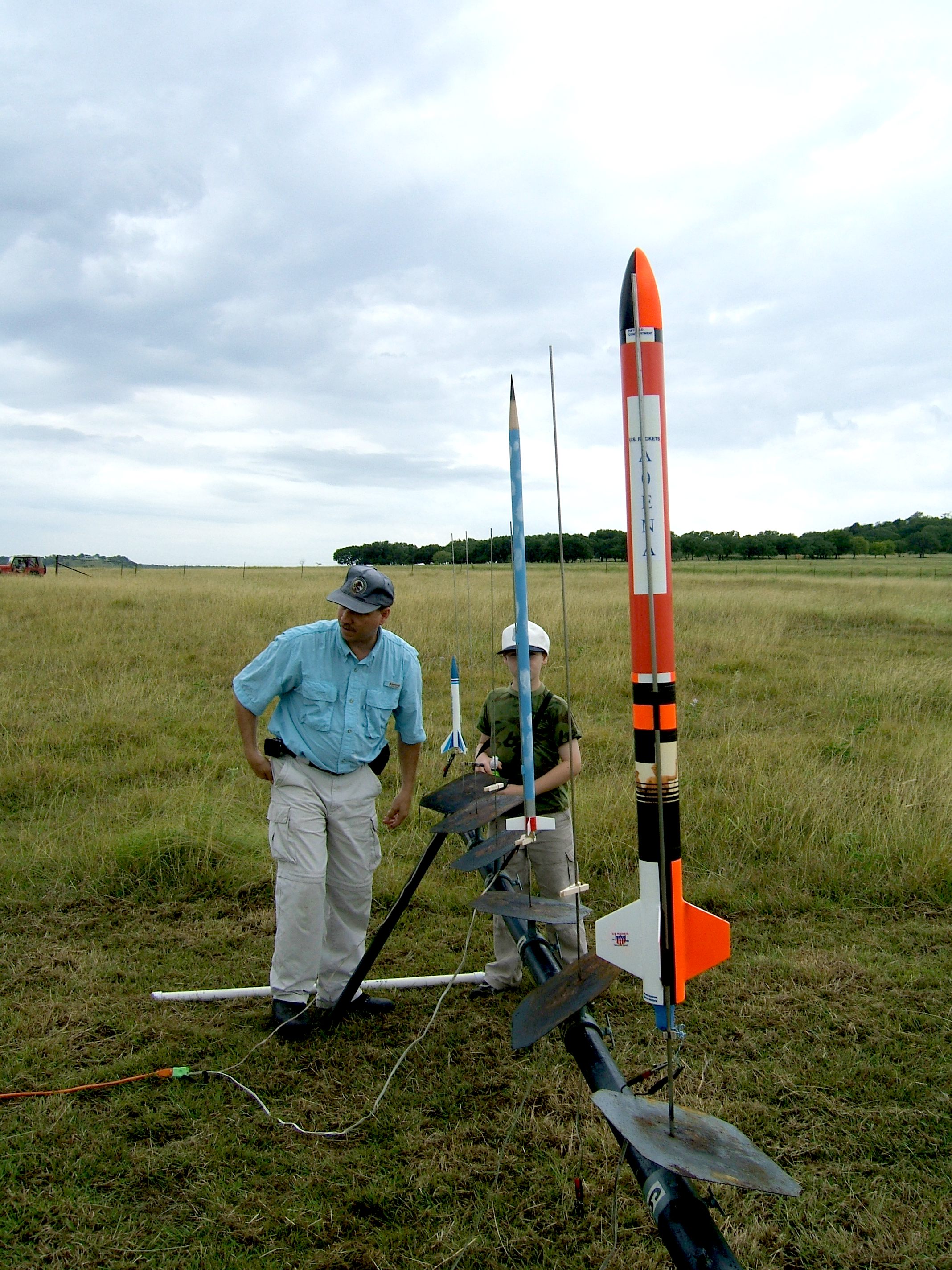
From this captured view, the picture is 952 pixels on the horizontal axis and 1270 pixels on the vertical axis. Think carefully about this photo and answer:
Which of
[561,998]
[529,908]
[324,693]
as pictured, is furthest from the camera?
[324,693]

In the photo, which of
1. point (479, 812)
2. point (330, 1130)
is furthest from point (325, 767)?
point (330, 1130)

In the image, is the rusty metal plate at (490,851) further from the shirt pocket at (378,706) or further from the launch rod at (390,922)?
the shirt pocket at (378,706)

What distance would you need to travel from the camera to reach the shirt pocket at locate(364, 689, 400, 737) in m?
4.37

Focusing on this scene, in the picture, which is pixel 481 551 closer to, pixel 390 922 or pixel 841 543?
pixel 390 922

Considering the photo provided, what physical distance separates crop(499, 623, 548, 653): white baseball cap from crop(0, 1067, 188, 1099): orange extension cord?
2408 mm

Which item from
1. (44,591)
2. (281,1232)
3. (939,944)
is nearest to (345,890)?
(281,1232)

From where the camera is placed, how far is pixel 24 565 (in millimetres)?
39281

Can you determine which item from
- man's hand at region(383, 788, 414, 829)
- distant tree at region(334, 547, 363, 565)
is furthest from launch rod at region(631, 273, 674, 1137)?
distant tree at region(334, 547, 363, 565)

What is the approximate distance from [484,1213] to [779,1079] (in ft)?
4.94

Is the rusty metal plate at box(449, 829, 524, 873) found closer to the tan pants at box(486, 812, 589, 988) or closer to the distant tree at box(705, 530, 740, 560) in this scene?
the tan pants at box(486, 812, 589, 988)

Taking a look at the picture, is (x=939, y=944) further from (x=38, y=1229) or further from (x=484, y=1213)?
(x=38, y=1229)

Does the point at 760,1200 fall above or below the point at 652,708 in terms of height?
below

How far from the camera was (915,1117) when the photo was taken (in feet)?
11.8

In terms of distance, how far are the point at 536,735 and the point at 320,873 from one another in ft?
4.06
